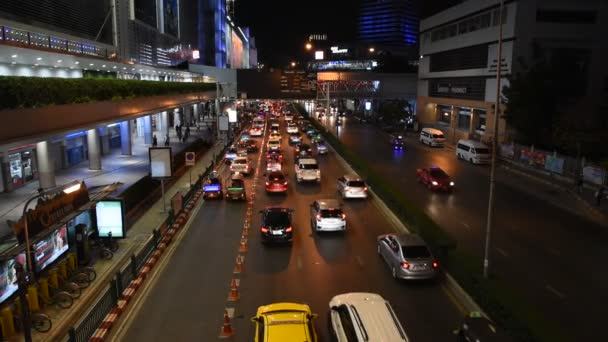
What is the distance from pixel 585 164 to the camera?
3372cm

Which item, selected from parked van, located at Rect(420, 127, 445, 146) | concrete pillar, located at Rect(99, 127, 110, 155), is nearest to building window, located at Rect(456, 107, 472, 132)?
parked van, located at Rect(420, 127, 445, 146)

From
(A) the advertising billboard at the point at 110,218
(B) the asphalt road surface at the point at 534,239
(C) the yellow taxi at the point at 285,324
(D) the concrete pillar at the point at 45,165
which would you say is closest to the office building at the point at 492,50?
(B) the asphalt road surface at the point at 534,239

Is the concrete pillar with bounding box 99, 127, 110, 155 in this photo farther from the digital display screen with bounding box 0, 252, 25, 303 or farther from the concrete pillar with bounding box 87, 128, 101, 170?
the digital display screen with bounding box 0, 252, 25, 303

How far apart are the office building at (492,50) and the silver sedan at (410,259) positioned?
36665 mm

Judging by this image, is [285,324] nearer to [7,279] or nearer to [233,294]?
[233,294]

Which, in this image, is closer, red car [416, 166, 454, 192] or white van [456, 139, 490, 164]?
red car [416, 166, 454, 192]

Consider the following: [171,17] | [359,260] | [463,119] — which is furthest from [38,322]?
[171,17]

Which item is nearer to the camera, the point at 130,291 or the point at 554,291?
the point at 130,291

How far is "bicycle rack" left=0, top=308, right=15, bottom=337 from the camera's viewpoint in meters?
12.2

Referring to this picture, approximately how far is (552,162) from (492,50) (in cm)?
2369

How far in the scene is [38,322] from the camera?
12719 millimetres

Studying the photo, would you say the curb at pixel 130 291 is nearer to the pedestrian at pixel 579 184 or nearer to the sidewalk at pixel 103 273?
the sidewalk at pixel 103 273

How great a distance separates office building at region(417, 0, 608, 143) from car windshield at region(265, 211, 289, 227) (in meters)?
35.9

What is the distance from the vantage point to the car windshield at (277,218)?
2033 cm
